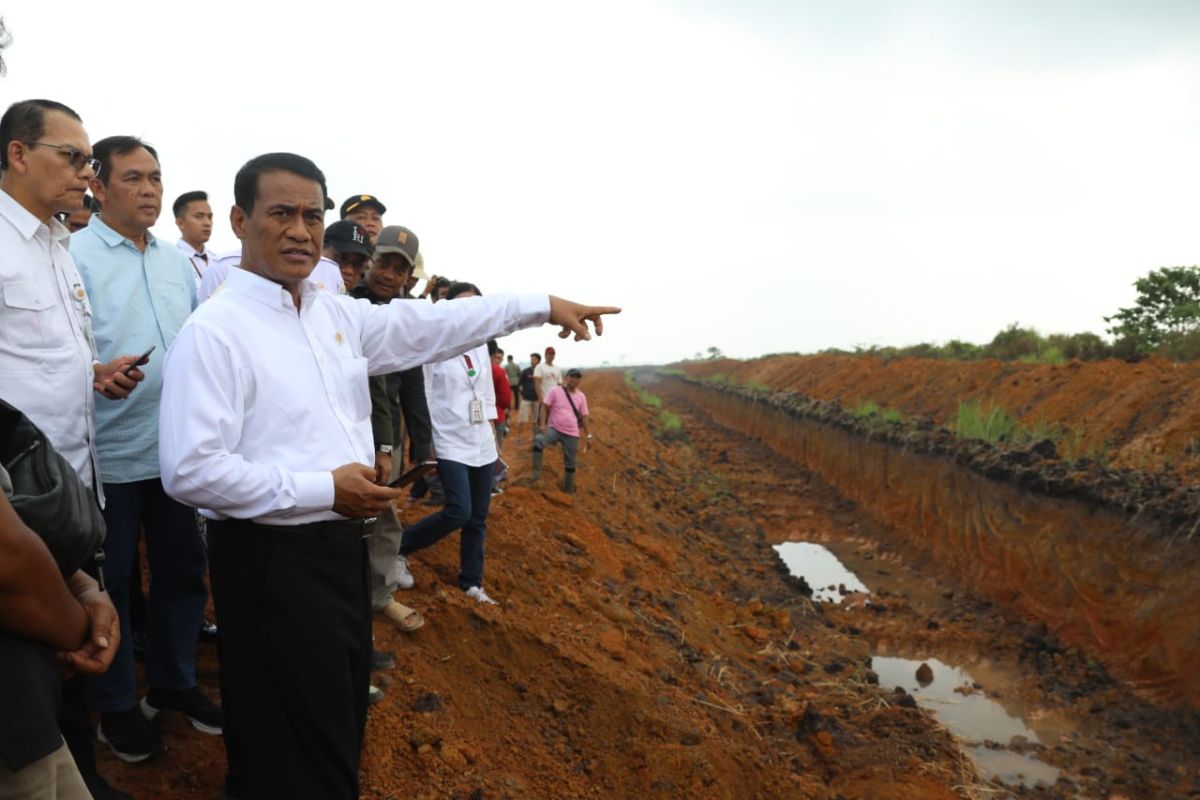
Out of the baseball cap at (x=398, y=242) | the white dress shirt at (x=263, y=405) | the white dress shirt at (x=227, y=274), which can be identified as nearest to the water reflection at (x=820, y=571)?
the baseball cap at (x=398, y=242)

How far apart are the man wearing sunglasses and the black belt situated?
1.87 ft

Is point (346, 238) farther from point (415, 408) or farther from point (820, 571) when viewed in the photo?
point (820, 571)

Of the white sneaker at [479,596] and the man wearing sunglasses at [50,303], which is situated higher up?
the man wearing sunglasses at [50,303]

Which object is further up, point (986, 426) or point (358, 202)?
point (358, 202)

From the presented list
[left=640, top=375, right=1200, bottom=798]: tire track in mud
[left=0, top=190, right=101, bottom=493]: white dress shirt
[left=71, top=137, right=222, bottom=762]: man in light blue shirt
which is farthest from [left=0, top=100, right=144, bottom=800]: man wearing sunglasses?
[left=640, top=375, right=1200, bottom=798]: tire track in mud

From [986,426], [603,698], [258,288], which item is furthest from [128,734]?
[986,426]

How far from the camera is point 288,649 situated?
5.58 feet

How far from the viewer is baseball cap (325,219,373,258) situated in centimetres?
366

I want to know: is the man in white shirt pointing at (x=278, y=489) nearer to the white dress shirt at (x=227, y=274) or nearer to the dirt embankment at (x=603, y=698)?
the dirt embankment at (x=603, y=698)

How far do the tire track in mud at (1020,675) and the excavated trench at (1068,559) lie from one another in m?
0.19

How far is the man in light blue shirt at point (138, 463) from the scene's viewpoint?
7.60 feet

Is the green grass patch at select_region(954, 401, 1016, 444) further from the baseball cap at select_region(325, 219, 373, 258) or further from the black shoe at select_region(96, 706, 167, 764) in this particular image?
the black shoe at select_region(96, 706, 167, 764)

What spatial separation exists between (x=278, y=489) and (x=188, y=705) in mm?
1402

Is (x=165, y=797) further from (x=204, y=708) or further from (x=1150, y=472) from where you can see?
(x=1150, y=472)
